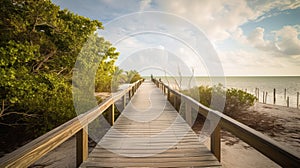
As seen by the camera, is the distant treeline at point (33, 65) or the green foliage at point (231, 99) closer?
the distant treeline at point (33, 65)

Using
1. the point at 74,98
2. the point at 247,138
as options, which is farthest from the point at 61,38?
the point at 247,138

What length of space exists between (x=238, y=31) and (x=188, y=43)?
14.7 ft

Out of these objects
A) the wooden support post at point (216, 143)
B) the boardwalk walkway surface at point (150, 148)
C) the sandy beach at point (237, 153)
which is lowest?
the sandy beach at point (237, 153)

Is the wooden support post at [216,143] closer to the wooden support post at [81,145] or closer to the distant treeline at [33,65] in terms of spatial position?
the wooden support post at [81,145]

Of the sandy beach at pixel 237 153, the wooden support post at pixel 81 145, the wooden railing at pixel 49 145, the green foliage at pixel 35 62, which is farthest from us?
the green foliage at pixel 35 62

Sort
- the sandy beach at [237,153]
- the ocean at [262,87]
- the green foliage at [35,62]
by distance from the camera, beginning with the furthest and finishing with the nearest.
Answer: the ocean at [262,87] < the green foliage at [35,62] < the sandy beach at [237,153]

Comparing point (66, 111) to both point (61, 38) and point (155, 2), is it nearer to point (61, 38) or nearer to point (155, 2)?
point (61, 38)

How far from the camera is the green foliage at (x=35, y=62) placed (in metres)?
4.77

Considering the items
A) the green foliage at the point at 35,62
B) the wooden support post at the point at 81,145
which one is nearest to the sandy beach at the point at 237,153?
the green foliage at the point at 35,62

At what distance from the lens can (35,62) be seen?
6.38 meters

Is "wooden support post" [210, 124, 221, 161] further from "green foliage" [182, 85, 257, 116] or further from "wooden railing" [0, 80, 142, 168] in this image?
"green foliage" [182, 85, 257, 116]

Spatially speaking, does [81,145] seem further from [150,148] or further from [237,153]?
[237,153]

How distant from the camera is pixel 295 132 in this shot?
6531 mm

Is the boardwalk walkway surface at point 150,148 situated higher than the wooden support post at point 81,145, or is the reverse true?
the wooden support post at point 81,145
